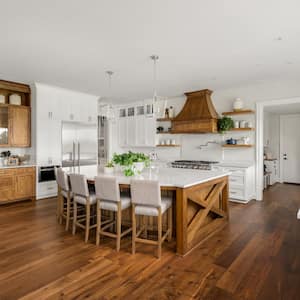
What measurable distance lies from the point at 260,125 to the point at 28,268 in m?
5.24

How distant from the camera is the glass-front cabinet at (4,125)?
17.4ft

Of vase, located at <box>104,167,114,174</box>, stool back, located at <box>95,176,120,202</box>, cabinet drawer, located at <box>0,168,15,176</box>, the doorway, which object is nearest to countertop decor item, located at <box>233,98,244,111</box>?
the doorway

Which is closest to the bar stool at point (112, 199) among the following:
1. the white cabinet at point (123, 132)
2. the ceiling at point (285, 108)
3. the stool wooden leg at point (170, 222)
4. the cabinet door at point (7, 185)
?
the stool wooden leg at point (170, 222)

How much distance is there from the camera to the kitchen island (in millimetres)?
2805

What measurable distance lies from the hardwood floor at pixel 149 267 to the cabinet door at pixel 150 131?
13.1ft

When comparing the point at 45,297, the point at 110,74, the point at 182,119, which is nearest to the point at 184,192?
the point at 45,297

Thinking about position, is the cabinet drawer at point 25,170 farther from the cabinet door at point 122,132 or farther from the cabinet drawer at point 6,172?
the cabinet door at point 122,132

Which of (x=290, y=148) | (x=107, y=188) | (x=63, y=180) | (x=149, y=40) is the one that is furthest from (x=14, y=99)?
(x=290, y=148)

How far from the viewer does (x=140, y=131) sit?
7.50m

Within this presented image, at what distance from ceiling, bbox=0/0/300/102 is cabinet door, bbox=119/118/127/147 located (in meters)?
2.79

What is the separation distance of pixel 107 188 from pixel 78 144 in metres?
3.61

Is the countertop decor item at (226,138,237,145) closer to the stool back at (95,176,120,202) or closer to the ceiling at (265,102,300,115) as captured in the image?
the ceiling at (265,102,300,115)

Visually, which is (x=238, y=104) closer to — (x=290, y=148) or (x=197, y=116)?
(x=197, y=116)

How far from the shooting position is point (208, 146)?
631 centimetres
